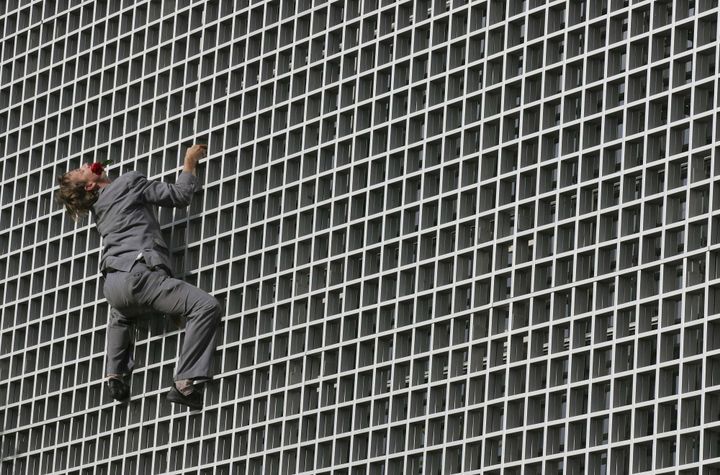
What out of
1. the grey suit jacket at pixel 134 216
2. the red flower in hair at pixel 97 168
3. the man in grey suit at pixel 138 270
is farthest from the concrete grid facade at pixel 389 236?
the red flower in hair at pixel 97 168

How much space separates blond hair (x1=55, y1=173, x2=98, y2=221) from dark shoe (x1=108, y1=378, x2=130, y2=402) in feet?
4.02

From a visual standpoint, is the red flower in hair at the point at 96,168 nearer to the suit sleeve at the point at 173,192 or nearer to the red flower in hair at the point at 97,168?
the red flower in hair at the point at 97,168

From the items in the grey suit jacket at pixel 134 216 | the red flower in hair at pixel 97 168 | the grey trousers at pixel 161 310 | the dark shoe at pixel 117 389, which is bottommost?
the dark shoe at pixel 117 389

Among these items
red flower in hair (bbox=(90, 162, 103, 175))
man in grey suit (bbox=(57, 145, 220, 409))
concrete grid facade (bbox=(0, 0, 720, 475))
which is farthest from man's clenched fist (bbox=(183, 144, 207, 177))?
concrete grid facade (bbox=(0, 0, 720, 475))

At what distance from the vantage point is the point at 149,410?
1727 centimetres

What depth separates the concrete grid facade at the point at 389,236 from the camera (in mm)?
14406

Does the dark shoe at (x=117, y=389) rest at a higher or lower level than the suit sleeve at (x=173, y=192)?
lower

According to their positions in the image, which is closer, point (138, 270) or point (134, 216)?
point (138, 270)

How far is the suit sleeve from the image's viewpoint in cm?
1599

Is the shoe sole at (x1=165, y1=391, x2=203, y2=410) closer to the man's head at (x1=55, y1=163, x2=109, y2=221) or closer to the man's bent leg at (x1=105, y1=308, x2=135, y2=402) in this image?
the man's bent leg at (x1=105, y1=308, x2=135, y2=402)

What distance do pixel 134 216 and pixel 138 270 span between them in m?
0.41

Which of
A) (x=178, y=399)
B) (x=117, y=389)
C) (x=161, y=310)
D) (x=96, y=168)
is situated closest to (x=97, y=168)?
(x=96, y=168)

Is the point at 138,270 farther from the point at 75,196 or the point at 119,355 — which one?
the point at 75,196

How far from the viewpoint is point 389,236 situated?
16.0 metres
